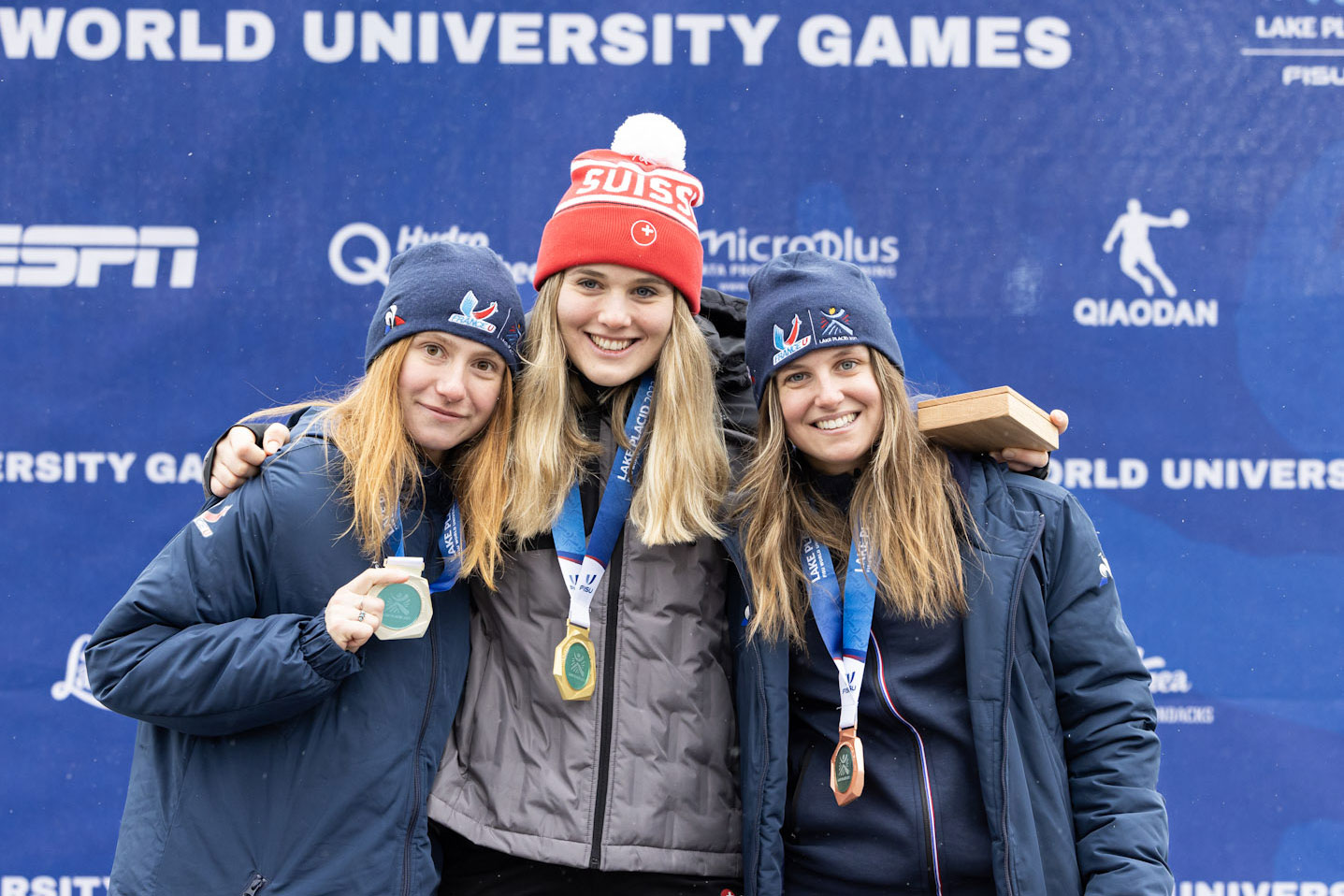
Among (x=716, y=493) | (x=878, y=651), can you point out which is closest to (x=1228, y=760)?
(x=878, y=651)

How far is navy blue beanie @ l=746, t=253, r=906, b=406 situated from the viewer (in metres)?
1.87

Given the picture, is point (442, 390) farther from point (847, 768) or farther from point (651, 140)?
point (847, 768)

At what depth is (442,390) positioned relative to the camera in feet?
6.02

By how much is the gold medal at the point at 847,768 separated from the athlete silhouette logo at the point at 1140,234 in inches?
75.4

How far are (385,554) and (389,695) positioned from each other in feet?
0.77

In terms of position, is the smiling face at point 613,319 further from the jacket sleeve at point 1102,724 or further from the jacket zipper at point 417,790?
the jacket sleeve at point 1102,724

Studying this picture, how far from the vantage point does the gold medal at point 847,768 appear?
171cm

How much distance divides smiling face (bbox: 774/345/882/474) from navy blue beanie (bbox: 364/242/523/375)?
1.68 feet

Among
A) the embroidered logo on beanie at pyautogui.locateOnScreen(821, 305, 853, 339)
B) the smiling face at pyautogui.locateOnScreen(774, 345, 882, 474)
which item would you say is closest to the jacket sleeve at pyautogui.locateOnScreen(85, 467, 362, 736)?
the smiling face at pyautogui.locateOnScreen(774, 345, 882, 474)

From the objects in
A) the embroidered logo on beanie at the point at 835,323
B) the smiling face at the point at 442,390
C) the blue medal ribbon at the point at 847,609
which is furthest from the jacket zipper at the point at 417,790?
the embroidered logo on beanie at the point at 835,323

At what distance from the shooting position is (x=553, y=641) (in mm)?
1869

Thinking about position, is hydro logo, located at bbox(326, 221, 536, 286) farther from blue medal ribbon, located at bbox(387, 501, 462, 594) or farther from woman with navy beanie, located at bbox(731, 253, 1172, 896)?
woman with navy beanie, located at bbox(731, 253, 1172, 896)

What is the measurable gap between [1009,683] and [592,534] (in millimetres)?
756

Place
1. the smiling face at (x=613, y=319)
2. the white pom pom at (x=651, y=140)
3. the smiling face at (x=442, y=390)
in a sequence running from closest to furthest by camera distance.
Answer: the smiling face at (x=442, y=390)
the smiling face at (x=613, y=319)
the white pom pom at (x=651, y=140)
